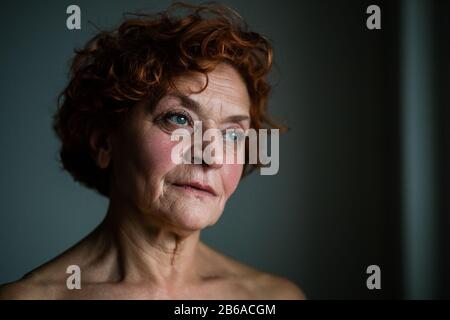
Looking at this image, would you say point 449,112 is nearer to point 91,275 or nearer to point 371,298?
point 371,298

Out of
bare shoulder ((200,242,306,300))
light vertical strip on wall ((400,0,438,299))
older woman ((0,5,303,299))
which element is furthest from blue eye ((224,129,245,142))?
light vertical strip on wall ((400,0,438,299))

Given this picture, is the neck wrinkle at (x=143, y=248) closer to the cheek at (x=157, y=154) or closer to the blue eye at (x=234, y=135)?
the cheek at (x=157, y=154)

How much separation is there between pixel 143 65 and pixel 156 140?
0.66 ft

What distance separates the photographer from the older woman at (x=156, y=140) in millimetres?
1218

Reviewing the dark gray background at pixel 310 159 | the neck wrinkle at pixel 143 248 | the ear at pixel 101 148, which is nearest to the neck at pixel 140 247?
the neck wrinkle at pixel 143 248

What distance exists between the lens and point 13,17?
1.68m

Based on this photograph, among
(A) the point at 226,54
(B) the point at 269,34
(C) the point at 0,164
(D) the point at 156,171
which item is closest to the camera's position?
(D) the point at 156,171

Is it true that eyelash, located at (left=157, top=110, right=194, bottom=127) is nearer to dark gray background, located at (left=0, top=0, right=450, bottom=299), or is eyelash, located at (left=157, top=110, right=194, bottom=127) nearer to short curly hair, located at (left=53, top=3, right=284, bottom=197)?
short curly hair, located at (left=53, top=3, right=284, bottom=197)

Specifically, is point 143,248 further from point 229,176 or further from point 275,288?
point 275,288

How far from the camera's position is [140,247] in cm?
132

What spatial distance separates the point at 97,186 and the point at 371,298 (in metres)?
1.04

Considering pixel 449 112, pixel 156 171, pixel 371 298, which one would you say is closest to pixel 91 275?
pixel 156 171

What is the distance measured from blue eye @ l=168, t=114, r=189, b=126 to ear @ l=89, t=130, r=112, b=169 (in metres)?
0.22

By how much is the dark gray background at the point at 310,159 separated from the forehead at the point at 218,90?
1.63 feet
